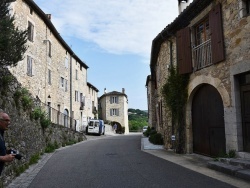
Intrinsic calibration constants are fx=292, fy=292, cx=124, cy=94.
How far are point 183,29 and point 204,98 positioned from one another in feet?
10.2

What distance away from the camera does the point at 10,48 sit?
781cm

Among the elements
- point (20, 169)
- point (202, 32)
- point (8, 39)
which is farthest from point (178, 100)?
point (8, 39)

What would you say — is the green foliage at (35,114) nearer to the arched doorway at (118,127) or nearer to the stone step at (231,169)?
the stone step at (231,169)

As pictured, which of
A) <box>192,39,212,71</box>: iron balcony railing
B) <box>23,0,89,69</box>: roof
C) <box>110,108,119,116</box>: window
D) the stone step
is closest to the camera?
the stone step

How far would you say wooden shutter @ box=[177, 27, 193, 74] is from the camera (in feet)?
38.6

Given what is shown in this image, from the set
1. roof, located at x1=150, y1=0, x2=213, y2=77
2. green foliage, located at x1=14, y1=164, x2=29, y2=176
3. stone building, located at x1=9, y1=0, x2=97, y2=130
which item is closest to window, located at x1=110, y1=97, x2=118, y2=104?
stone building, located at x1=9, y1=0, x2=97, y2=130

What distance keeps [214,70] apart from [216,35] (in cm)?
119

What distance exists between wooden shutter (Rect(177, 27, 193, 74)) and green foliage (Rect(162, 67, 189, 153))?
1.43 ft

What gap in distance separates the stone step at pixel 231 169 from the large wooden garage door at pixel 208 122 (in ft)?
→ 5.00

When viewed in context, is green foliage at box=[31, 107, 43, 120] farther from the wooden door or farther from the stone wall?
the wooden door

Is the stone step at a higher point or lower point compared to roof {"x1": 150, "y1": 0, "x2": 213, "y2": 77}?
lower

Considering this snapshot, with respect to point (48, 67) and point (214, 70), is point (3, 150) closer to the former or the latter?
point (214, 70)

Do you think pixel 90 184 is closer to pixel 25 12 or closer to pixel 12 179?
pixel 12 179

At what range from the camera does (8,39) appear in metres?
7.56
